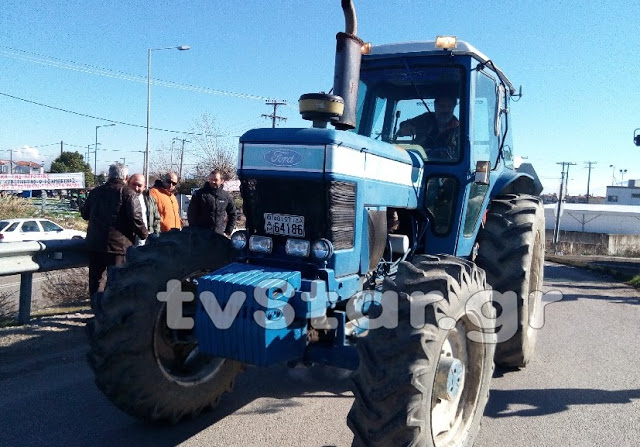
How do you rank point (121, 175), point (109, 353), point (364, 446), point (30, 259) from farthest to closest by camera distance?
1. point (121, 175)
2. point (30, 259)
3. point (109, 353)
4. point (364, 446)

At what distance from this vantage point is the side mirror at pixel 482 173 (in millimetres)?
4648

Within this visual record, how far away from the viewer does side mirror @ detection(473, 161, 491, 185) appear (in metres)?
4.65

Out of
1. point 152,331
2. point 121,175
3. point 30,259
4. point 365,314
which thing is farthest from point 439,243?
point 30,259

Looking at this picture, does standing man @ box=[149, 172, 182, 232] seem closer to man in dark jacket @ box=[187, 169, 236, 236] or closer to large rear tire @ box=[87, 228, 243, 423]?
man in dark jacket @ box=[187, 169, 236, 236]

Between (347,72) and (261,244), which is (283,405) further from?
(347,72)

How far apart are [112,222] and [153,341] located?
2702 millimetres

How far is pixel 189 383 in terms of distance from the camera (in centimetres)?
383

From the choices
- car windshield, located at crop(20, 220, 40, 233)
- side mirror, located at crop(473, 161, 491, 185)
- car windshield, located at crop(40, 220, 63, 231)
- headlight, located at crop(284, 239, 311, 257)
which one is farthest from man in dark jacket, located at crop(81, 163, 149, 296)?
car windshield, located at crop(40, 220, 63, 231)

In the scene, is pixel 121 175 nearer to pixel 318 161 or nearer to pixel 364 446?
pixel 318 161

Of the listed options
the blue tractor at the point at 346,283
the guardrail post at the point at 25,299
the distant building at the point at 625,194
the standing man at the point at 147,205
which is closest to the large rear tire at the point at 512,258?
the blue tractor at the point at 346,283

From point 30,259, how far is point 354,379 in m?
4.24

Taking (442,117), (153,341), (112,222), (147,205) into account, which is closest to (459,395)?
(153,341)

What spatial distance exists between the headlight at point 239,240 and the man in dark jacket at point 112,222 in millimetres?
2561

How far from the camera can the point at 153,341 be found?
11.9 ft
